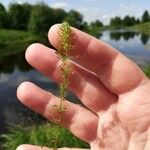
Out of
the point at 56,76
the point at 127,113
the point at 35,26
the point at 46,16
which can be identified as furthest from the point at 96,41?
the point at 46,16

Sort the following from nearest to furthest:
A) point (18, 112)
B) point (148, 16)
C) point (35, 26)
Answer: point (18, 112)
point (35, 26)
point (148, 16)

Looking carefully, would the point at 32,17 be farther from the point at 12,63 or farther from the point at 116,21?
the point at 116,21

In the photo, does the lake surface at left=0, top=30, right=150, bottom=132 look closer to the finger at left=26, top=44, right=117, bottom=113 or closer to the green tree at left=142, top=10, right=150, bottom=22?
the finger at left=26, top=44, right=117, bottom=113

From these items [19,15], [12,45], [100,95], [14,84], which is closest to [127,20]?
[19,15]

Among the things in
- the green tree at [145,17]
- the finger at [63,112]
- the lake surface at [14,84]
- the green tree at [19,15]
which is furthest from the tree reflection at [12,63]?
the green tree at [145,17]

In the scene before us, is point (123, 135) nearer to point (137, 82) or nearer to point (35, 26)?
point (137, 82)

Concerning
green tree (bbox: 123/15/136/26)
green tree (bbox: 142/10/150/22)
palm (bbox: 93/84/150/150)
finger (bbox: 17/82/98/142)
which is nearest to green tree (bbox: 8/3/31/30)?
green tree (bbox: 142/10/150/22)

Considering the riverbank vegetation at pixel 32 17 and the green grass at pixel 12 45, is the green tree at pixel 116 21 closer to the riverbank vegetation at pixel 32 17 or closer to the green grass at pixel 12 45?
the riverbank vegetation at pixel 32 17
